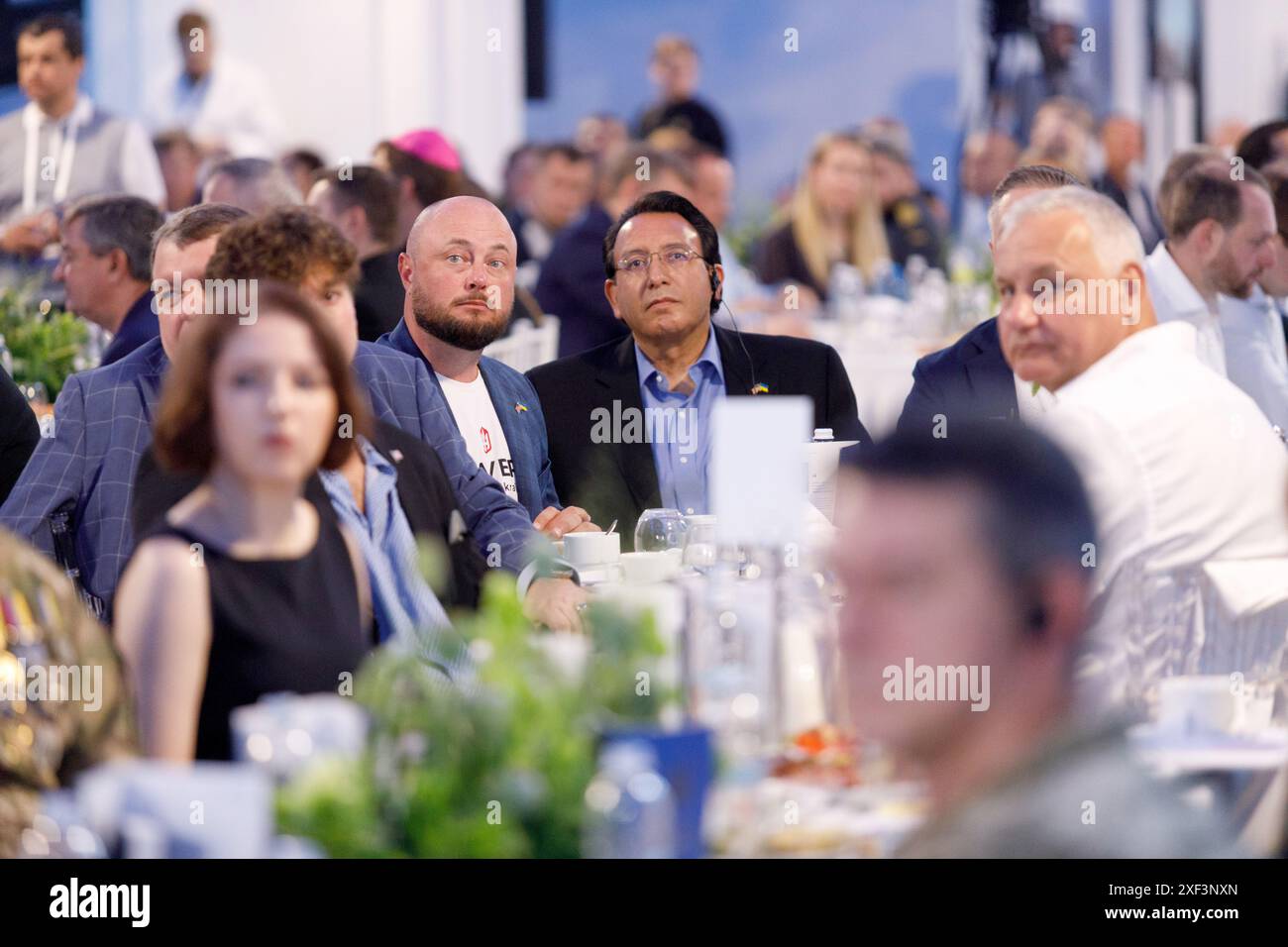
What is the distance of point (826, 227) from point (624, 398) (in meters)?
4.71

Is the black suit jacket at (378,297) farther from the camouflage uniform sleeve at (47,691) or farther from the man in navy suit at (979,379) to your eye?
the camouflage uniform sleeve at (47,691)

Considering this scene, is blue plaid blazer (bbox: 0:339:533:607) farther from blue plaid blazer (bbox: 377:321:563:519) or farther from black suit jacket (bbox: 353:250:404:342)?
black suit jacket (bbox: 353:250:404:342)

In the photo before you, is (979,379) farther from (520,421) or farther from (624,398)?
(520,421)

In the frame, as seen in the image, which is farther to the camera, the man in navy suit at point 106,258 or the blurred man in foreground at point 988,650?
the man in navy suit at point 106,258

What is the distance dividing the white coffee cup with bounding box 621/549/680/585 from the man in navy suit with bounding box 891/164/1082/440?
2.89 ft

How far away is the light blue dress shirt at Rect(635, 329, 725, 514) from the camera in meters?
4.60

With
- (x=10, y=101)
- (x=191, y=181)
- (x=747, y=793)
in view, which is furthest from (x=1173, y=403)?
(x=10, y=101)

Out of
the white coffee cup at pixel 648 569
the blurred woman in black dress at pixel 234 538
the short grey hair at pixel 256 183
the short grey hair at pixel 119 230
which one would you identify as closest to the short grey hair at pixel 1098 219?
the white coffee cup at pixel 648 569

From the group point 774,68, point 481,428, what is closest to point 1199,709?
point 481,428

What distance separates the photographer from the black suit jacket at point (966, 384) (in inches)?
170

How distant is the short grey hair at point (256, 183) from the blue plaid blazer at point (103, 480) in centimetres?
223

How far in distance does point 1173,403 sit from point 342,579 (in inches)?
51.5

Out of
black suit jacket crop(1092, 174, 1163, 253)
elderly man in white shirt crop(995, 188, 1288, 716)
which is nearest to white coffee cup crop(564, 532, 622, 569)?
elderly man in white shirt crop(995, 188, 1288, 716)

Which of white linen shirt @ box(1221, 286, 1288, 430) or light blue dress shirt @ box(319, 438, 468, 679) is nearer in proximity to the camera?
light blue dress shirt @ box(319, 438, 468, 679)
